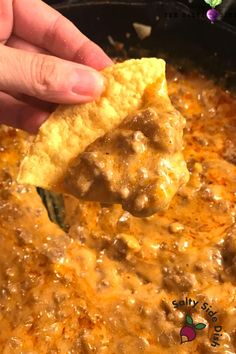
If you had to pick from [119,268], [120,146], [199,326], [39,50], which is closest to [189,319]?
[199,326]

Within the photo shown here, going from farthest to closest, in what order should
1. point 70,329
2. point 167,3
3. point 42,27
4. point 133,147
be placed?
point 167,3, point 42,27, point 70,329, point 133,147

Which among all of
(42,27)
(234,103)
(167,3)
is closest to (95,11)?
(167,3)

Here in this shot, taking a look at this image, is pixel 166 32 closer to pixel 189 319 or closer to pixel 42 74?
pixel 42 74

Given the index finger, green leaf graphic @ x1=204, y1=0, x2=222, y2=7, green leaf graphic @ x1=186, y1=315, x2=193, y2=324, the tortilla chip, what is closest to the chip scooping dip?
the tortilla chip

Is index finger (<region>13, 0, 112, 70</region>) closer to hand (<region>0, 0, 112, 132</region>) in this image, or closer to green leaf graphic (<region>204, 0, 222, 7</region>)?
hand (<region>0, 0, 112, 132</region>)

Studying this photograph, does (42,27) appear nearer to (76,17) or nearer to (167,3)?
(76,17)

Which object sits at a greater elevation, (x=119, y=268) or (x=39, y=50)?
(x=39, y=50)
